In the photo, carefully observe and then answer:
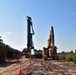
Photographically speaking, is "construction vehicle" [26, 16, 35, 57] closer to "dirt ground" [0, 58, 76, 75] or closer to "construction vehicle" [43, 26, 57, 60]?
"construction vehicle" [43, 26, 57, 60]

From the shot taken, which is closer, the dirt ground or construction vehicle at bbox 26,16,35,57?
the dirt ground

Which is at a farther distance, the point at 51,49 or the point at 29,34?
the point at 29,34

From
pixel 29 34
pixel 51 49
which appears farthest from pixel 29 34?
pixel 51 49

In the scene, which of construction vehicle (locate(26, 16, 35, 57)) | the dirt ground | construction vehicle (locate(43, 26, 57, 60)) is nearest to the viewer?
the dirt ground

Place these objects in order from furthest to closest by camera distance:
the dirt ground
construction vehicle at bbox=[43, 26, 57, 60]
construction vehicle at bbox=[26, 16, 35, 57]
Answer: construction vehicle at bbox=[26, 16, 35, 57]
construction vehicle at bbox=[43, 26, 57, 60]
the dirt ground

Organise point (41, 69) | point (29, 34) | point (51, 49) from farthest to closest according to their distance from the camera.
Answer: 1. point (29, 34)
2. point (51, 49)
3. point (41, 69)

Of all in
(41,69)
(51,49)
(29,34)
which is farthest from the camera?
(29,34)

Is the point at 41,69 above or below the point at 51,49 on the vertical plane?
below

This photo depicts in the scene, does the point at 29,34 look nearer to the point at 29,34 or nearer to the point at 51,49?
the point at 29,34

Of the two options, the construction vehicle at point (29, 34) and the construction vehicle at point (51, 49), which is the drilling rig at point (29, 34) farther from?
the construction vehicle at point (51, 49)

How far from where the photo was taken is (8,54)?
73250mm

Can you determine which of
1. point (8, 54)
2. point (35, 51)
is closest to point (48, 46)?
point (35, 51)

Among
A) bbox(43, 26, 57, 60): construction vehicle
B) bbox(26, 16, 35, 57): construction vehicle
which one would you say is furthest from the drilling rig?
bbox(43, 26, 57, 60): construction vehicle

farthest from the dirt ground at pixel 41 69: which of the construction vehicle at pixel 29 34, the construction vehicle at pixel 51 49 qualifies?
the construction vehicle at pixel 29 34
